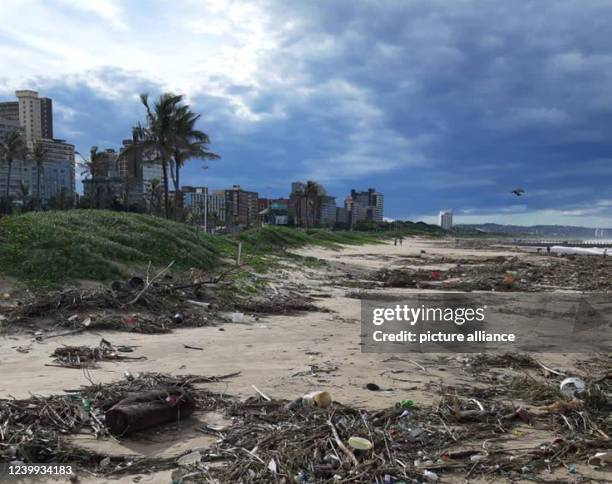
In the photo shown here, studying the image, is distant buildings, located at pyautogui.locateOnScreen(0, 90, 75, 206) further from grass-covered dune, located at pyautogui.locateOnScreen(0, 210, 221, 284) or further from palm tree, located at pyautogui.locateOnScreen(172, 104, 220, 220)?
grass-covered dune, located at pyautogui.locateOnScreen(0, 210, 221, 284)

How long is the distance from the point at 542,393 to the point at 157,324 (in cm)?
651

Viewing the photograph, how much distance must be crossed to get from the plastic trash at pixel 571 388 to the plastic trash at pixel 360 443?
2.52 metres

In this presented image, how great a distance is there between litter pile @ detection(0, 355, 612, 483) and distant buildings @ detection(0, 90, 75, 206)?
2625 inches

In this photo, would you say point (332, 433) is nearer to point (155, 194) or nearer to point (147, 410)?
point (147, 410)

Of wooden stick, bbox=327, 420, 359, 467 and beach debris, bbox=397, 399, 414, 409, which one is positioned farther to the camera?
beach debris, bbox=397, 399, 414, 409

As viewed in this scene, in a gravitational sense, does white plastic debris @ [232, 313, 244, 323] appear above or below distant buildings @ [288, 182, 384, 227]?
below

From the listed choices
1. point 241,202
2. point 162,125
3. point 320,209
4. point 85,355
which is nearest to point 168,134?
point 162,125

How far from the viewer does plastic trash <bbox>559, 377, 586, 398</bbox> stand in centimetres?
474

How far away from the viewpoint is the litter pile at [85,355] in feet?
19.4

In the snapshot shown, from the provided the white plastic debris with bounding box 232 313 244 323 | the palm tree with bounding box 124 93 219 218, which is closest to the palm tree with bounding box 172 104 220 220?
the palm tree with bounding box 124 93 219 218

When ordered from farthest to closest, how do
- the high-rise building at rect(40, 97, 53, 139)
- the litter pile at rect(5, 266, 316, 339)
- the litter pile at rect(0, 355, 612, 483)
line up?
1. the high-rise building at rect(40, 97, 53, 139)
2. the litter pile at rect(5, 266, 316, 339)
3. the litter pile at rect(0, 355, 612, 483)

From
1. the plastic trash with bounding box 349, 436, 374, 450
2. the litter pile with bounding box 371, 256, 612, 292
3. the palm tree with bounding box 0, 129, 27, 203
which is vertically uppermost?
the palm tree with bounding box 0, 129, 27, 203

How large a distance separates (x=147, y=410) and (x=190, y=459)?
0.74m

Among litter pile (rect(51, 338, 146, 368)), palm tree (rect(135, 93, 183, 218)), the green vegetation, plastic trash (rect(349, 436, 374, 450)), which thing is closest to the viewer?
plastic trash (rect(349, 436, 374, 450))
